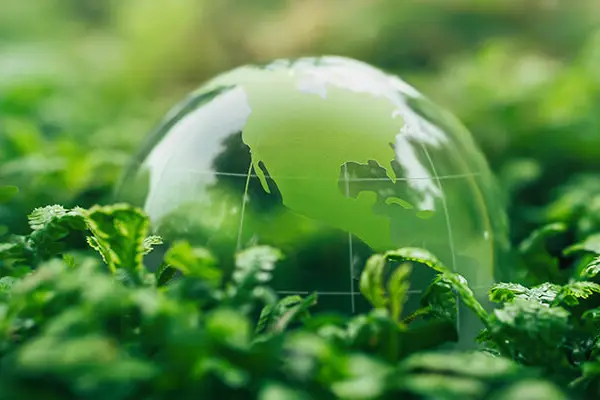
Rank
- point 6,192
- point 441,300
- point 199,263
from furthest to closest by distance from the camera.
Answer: point 6,192 < point 441,300 < point 199,263

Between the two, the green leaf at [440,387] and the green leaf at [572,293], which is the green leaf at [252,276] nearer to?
the green leaf at [440,387]

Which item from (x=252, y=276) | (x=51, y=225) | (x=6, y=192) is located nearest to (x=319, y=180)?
(x=252, y=276)

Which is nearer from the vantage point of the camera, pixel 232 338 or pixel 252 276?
pixel 232 338

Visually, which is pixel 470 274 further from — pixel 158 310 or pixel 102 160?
pixel 102 160

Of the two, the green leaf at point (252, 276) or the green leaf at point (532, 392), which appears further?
the green leaf at point (252, 276)

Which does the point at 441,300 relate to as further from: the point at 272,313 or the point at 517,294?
the point at 272,313

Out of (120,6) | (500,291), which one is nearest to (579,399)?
(500,291)

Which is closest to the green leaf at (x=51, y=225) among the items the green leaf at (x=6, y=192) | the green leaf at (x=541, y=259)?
the green leaf at (x=6, y=192)
